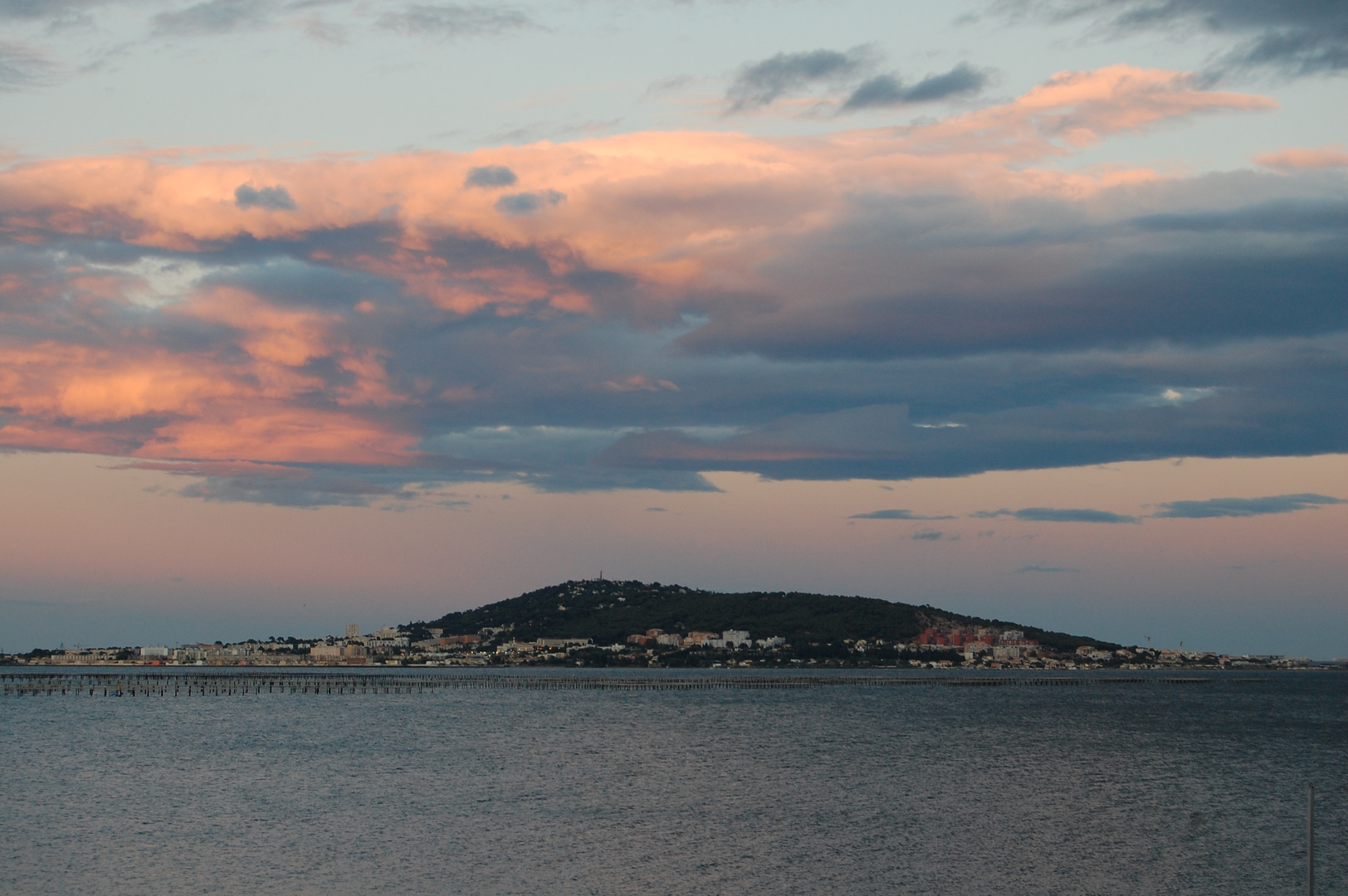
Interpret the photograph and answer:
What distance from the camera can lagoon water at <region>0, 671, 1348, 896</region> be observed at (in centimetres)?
4031

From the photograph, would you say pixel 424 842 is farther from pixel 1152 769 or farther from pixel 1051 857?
pixel 1152 769

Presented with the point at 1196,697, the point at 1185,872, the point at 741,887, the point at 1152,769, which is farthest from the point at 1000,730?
the point at 1196,697

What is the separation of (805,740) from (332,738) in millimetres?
38102

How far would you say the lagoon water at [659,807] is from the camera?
40.3 m

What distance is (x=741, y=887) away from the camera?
3906 cm

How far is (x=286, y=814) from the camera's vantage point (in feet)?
172

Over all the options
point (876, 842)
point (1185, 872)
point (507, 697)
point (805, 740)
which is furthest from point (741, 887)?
point (507, 697)

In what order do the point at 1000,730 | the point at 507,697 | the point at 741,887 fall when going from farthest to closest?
the point at 507,697 < the point at 1000,730 < the point at 741,887

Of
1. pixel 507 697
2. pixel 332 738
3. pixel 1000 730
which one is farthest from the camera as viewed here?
pixel 507 697

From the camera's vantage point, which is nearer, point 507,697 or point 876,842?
point 876,842

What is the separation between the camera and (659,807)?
56.0 m

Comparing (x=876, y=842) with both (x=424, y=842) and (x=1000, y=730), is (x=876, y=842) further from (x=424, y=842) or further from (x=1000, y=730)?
(x=1000, y=730)

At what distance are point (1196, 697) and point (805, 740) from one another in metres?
113

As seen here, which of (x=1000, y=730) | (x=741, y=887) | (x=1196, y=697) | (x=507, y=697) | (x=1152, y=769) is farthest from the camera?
(x=1196, y=697)
